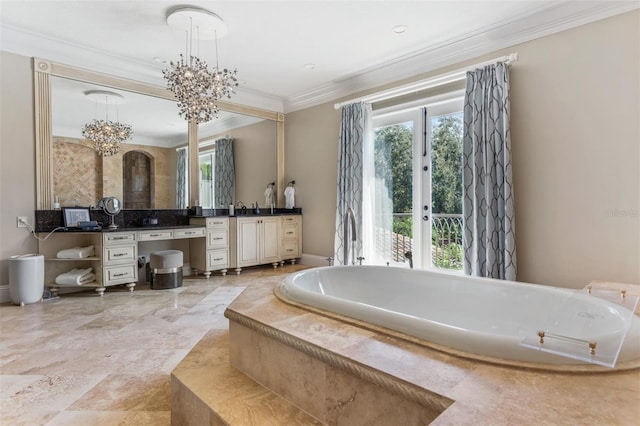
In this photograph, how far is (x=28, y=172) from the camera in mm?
3516

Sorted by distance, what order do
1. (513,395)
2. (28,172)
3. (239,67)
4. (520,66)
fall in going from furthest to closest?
(239,67) < (28,172) < (520,66) < (513,395)

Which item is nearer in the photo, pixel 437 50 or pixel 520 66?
pixel 520 66

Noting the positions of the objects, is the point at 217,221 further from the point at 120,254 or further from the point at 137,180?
the point at 120,254

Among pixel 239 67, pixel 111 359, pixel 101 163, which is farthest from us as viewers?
pixel 239 67

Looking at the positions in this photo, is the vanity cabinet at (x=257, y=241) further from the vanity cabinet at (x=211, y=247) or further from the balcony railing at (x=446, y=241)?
the balcony railing at (x=446, y=241)

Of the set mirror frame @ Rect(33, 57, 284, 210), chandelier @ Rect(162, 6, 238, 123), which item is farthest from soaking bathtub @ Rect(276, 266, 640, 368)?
mirror frame @ Rect(33, 57, 284, 210)

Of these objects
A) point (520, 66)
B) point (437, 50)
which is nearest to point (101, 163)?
point (437, 50)

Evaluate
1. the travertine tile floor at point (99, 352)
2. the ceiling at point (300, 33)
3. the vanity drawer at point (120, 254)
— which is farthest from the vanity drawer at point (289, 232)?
the ceiling at point (300, 33)

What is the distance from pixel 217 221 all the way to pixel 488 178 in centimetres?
332

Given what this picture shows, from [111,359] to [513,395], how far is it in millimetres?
2250

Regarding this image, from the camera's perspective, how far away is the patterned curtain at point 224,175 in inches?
199

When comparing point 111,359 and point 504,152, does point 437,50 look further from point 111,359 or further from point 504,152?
point 111,359

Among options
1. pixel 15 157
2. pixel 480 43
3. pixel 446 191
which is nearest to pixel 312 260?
pixel 446 191

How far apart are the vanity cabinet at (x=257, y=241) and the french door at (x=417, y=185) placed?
1509 mm
